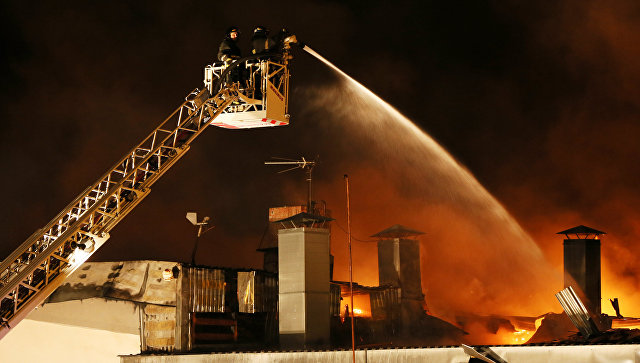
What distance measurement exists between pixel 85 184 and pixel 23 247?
21.8 metres

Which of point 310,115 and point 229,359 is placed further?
point 310,115

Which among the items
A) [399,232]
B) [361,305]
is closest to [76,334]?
[361,305]

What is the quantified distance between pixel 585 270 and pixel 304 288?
1031cm

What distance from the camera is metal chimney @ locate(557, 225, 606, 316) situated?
2516cm

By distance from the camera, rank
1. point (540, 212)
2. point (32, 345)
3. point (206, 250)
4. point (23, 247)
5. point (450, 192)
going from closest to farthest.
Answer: point (23, 247) → point (32, 345) → point (206, 250) → point (540, 212) → point (450, 192)

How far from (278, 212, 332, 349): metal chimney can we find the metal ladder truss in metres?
8.30

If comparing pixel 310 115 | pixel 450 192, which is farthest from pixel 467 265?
pixel 310 115

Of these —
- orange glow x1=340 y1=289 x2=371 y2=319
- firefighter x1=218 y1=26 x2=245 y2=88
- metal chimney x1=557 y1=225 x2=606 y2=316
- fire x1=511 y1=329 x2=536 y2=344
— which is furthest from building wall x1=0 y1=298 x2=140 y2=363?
fire x1=511 y1=329 x2=536 y2=344

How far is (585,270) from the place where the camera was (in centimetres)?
2527

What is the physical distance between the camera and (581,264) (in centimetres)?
2541

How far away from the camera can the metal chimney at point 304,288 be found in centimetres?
2388

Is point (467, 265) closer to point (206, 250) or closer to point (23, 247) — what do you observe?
point (206, 250)

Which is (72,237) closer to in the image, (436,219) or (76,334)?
(76,334)

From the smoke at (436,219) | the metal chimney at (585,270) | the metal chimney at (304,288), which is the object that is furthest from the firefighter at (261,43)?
the smoke at (436,219)
